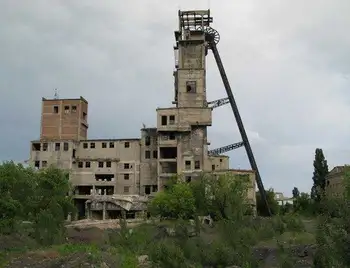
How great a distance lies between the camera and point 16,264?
30406 mm

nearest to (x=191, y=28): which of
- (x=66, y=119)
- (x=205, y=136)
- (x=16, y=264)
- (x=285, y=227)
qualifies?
(x=205, y=136)

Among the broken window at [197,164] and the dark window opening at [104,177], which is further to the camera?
the dark window opening at [104,177]

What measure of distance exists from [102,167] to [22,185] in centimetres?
2323

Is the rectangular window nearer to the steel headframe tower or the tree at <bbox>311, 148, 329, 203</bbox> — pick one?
the steel headframe tower

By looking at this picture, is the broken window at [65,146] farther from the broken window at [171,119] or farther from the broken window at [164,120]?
the broken window at [171,119]

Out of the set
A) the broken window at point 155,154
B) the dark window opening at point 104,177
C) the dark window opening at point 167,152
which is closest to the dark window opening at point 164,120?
the dark window opening at point 167,152

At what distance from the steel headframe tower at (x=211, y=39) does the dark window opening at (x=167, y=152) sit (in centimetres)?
921

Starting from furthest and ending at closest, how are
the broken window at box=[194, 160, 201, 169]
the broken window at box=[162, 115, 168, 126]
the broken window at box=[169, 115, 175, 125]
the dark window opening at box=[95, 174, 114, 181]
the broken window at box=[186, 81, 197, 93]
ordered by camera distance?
1. the dark window opening at box=[95, 174, 114, 181]
2. the broken window at box=[186, 81, 197, 93]
3. the broken window at box=[162, 115, 168, 126]
4. the broken window at box=[169, 115, 175, 125]
5. the broken window at box=[194, 160, 201, 169]

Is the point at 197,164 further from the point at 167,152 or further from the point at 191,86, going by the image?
the point at 191,86

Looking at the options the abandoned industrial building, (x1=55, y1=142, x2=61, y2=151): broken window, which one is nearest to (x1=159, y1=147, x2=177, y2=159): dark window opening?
the abandoned industrial building

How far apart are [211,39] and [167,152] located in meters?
18.7

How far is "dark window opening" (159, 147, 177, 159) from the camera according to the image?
73.2 meters

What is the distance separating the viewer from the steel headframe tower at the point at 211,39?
244ft

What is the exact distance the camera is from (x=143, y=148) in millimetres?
75625
